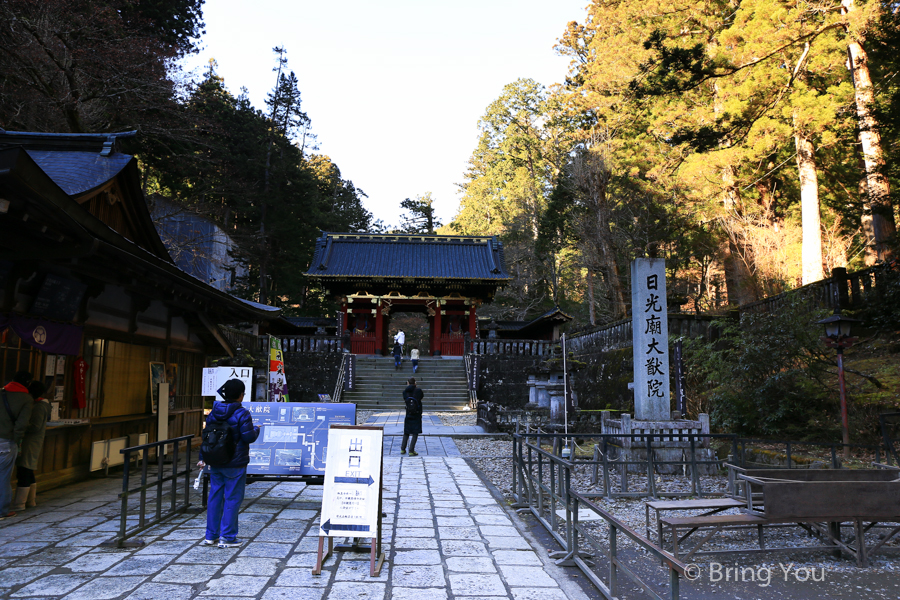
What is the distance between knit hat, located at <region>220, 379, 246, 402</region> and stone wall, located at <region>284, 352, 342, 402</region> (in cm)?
1575

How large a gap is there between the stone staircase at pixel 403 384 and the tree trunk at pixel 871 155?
43.2 ft

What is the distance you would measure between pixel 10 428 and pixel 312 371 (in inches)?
596

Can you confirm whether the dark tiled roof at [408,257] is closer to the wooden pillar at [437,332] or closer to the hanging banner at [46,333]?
the wooden pillar at [437,332]

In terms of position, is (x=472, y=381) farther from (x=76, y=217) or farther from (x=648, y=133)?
(x=76, y=217)

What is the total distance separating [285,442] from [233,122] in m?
28.3

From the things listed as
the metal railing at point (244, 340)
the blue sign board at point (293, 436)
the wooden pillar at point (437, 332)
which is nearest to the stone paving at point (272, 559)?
the blue sign board at point (293, 436)

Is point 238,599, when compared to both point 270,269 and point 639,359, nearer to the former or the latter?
point 639,359

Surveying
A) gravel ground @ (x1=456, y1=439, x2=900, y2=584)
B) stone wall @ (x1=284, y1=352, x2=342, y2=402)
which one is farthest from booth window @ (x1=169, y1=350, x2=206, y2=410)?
stone wall @ (x1=284, y1=352, x2=342, y2=402)

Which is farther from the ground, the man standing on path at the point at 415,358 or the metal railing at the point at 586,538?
the man standing on path at the point at 415,358

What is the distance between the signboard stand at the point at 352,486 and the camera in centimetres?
448

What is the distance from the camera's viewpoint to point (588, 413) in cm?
1411

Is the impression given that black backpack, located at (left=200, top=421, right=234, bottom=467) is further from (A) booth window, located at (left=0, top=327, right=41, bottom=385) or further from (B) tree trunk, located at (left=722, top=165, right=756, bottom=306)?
(B) tree trunk, located at (left=722, top=165, right=756, bottom=306)

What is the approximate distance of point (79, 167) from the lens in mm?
8414

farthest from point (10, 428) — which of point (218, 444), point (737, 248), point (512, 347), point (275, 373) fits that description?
point (737, 248)
